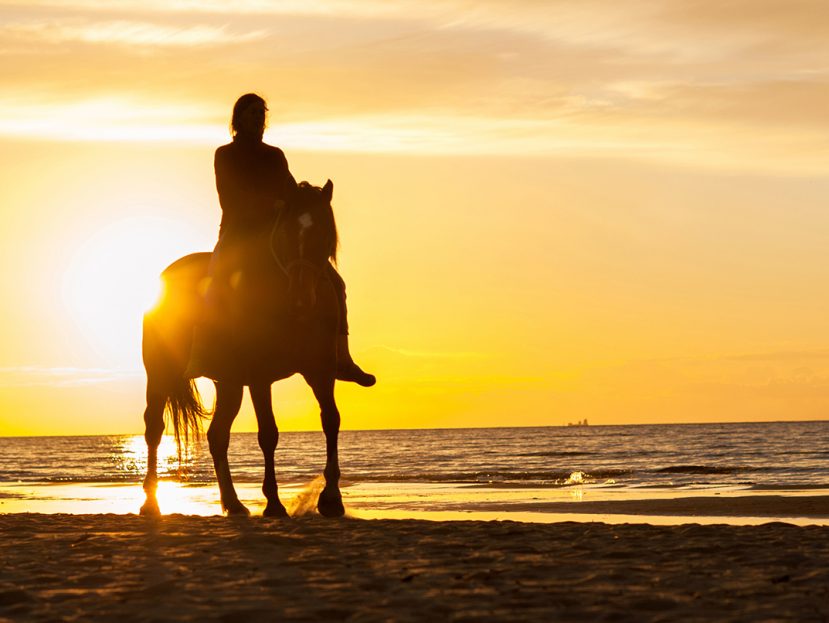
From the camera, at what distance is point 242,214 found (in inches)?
424

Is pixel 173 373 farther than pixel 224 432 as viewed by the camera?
Yes

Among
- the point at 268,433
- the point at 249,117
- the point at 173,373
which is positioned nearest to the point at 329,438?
the point at 268,433

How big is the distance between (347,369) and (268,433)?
1.03 meters

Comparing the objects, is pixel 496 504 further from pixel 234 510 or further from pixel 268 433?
pixel 268 433

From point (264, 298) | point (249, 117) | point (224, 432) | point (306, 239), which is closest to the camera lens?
point (306, 239)

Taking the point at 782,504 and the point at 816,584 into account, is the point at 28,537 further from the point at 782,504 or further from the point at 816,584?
the point at 782,504

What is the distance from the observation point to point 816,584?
20.4 feet

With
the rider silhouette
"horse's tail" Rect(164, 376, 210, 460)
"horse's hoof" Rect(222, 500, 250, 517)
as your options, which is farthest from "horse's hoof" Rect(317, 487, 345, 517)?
"horse's tail" Rect(164, 376, 210, 460)

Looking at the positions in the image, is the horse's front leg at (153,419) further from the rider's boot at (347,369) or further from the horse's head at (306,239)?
the horse's head at (306,239)

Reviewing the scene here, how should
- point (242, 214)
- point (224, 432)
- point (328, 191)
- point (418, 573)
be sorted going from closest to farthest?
point (418, 573) < point (328, 191) < point (242, 214) < point (224, 432)

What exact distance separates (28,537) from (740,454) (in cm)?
4675

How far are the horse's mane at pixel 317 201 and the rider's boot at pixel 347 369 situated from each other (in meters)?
1.21

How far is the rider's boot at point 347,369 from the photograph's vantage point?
36.6ft

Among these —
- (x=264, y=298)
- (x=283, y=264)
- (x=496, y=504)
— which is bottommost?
(x=496, y=504)
